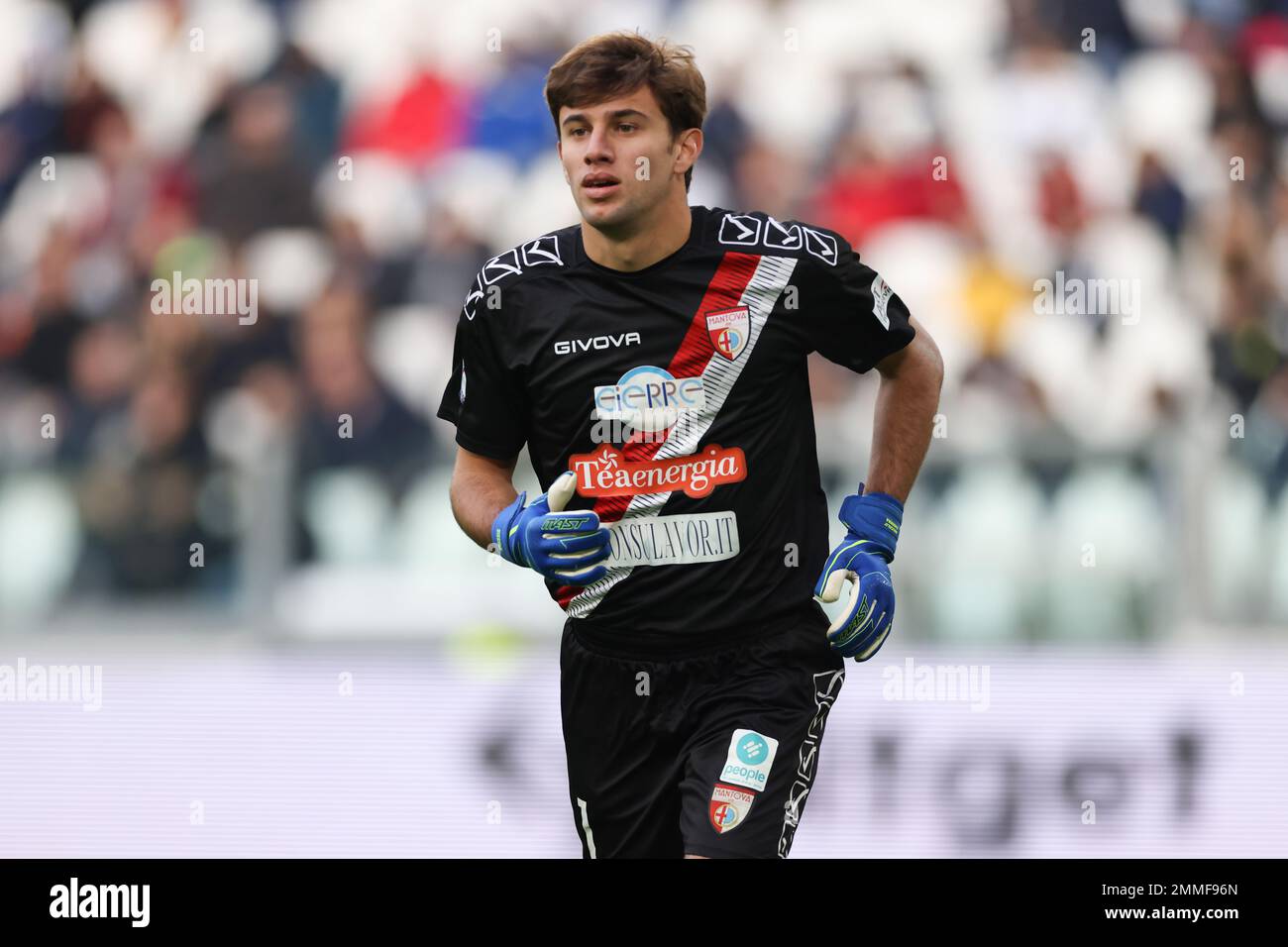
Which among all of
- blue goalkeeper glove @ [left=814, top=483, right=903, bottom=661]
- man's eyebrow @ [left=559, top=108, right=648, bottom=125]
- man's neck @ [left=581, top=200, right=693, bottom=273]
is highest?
man's eyebrow @ [left=559, top=108, right=648, bottom=125]

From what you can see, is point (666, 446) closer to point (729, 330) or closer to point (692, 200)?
point (729, 330)

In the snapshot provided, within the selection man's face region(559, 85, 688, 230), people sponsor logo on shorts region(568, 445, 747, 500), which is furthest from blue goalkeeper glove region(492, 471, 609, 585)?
man's face region(559, 85, 688, 230)

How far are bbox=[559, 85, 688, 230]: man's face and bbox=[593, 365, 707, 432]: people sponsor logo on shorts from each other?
0.35 metres

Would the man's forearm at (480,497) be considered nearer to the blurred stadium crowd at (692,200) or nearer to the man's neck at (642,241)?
the man's neck at (642,241)

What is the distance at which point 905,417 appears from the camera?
4.32 meters

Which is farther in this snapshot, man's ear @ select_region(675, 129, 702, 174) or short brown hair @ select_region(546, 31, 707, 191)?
man's ear @ select_region(675, 129, 702, 174)

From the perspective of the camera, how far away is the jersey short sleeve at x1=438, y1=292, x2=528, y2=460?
414 centimetres

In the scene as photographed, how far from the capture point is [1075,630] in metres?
6.75

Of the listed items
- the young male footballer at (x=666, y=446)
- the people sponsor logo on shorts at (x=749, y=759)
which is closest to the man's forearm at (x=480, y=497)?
the young male footballer at (x=666, y=446)

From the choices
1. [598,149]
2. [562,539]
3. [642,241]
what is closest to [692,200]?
[642,241]

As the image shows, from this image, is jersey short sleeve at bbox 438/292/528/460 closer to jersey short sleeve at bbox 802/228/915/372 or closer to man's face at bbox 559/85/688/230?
man's face at bbox 559/85/688/230

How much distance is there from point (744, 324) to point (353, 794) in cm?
306

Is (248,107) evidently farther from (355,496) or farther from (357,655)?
(357,655)

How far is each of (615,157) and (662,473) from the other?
0.71 m
